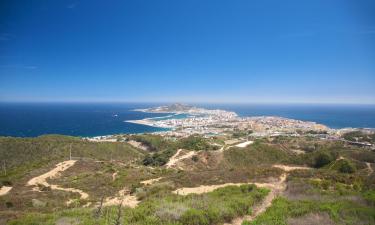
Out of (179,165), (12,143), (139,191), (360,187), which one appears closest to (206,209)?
(139,191)

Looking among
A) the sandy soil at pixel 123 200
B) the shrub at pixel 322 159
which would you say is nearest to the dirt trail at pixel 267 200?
the sandy soil at pixel 123 200

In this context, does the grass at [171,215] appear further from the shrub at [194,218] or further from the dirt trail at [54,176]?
the dirt trail at [54,176]

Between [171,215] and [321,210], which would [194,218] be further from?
[321,210]

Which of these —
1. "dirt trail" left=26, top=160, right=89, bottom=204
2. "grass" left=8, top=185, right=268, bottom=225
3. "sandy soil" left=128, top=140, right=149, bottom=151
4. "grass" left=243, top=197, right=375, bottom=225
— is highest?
"grass" left=243, top=197, right=375, bottom=225

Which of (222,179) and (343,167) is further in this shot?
(343,167)

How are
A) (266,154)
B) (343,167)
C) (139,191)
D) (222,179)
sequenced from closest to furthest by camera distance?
(139,191), (222,179), (343,167), (266,154)

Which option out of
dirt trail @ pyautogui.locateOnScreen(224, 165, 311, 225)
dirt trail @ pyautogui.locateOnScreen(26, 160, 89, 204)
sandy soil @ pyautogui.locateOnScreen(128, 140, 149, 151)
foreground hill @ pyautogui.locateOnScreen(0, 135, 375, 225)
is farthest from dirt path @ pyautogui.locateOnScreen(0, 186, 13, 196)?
sandy soil @ pyautogui.locateOnScreen(128, 140, 149, 151)

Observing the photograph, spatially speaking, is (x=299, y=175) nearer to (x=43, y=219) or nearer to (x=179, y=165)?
(x=43, y=219)

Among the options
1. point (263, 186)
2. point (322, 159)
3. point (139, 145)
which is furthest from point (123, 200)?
point (139, 145)

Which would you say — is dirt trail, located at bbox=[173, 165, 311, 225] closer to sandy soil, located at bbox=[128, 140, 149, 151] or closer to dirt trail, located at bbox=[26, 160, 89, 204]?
dirt trail, located at bbox=[26, 160, 89, 204]

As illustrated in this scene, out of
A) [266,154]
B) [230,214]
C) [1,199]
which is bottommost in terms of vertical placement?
[266,154]

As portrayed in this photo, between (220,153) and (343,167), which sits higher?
(343,167)
